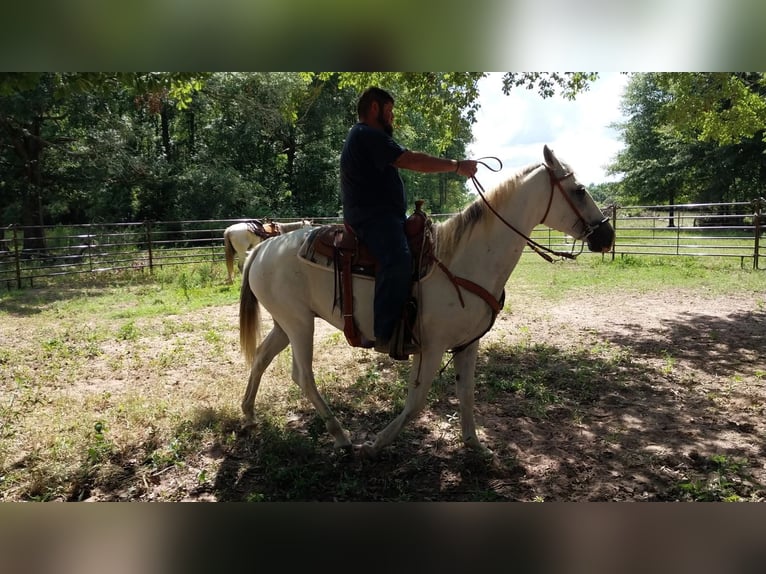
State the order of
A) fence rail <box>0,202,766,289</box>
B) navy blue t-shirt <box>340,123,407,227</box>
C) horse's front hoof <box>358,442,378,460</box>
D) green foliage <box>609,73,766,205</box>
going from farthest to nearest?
green foliage <box>609,73,766,205</box>, fence rail <box>0,202,766,289</box>, horse's front hoof <box>358,442,378,460</box>, navy blue t-shirt <box>340,123,407,227</box>

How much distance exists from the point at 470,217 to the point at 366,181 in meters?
0.78

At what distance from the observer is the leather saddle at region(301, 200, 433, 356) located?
127 inches

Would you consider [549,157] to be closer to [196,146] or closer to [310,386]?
[310,386]

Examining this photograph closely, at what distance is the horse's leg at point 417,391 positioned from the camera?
10.6 feet

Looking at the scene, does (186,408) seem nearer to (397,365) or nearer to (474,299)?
(397,365)

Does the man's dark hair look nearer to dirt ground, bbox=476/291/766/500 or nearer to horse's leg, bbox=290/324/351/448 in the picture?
horse's leg, bbox=290/324/351/448

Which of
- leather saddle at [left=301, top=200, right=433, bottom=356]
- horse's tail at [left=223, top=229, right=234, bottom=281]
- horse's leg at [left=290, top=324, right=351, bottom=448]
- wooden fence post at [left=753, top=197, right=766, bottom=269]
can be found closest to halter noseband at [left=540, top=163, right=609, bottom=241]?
leather saddle at [left=301, top=200, right=433, bottom=356]

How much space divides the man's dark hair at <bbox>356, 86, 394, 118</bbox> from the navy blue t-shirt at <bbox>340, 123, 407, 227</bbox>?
12cm

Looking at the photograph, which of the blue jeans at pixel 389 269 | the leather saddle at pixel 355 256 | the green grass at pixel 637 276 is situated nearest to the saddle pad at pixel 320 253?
the leather saddle at pixel 355 256
